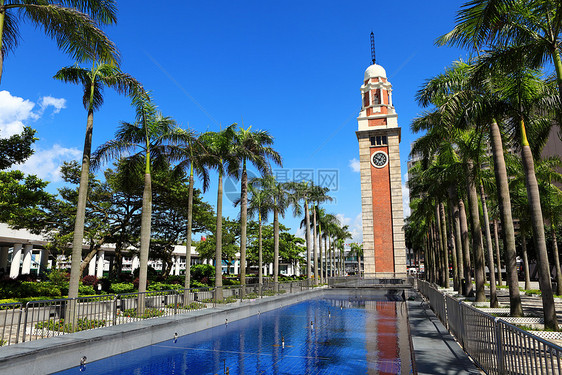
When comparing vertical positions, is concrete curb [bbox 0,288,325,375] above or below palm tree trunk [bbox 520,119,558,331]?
below

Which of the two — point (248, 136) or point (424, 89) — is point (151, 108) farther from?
point (424, 89)

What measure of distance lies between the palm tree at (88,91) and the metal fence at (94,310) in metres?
1.66

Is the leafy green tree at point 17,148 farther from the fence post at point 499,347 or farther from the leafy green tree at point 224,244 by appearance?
the leafy green tree at point 224,244

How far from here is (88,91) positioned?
15422mm

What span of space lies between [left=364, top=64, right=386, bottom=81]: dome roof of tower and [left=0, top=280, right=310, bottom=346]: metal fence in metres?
51.1

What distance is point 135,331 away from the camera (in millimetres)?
11500

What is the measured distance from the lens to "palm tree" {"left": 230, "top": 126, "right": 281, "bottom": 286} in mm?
26266

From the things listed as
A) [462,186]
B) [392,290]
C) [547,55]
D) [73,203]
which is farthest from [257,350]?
[392,290]

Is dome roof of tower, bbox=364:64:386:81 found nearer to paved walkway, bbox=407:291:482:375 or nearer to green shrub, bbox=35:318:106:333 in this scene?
paved walkway, bbox=407:291:482:375

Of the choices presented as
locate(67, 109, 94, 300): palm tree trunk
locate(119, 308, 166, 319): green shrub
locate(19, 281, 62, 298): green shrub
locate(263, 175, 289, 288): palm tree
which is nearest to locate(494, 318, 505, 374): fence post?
locate(119, 308, 166, 319): green shrub

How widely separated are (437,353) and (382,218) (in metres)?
53.8

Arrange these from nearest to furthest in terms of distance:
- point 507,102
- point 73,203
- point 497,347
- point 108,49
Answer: point 497,347
point 108,49
point 507,102
point 73,203

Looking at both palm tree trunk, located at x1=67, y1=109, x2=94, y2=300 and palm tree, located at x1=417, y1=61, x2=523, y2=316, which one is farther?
palm tree, located at x1=417, y1=61, x2=523, y2=316

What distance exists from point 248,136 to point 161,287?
13250 mm
